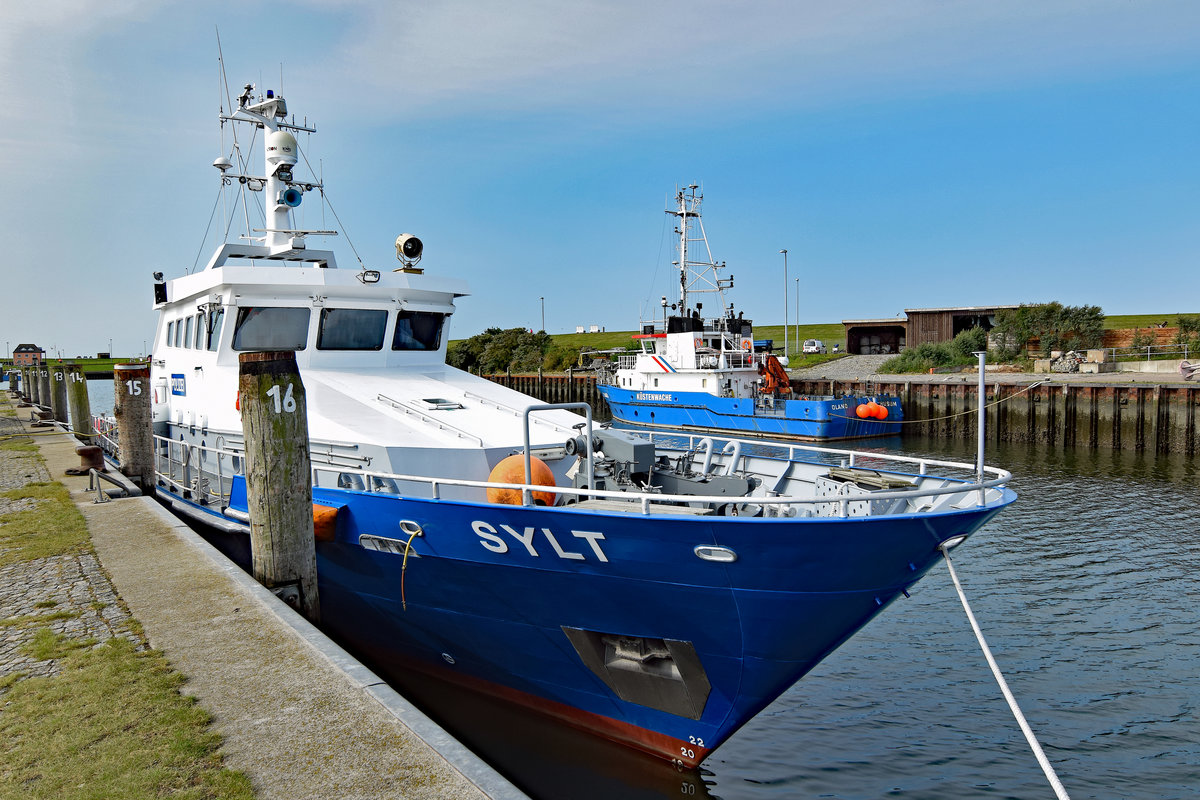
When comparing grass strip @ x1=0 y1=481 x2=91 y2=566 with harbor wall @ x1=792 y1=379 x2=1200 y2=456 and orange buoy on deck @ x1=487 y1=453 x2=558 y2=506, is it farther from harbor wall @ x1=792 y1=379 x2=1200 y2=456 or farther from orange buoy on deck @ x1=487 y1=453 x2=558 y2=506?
harbor wall @ x1=792 y1=379 x2=1200 y2=456

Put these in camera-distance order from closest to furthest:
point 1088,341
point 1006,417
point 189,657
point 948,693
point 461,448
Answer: point 189,657, point 461,448, point 948,693, point 1006,417, point 1088,341

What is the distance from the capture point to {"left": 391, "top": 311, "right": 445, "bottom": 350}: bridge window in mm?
10898

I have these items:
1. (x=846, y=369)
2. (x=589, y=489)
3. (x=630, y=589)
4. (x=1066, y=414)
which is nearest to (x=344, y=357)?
(x=589, y=489)

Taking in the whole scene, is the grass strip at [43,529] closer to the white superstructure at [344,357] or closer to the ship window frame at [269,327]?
the white superstructure at [344,357]

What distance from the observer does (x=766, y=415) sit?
103 feet

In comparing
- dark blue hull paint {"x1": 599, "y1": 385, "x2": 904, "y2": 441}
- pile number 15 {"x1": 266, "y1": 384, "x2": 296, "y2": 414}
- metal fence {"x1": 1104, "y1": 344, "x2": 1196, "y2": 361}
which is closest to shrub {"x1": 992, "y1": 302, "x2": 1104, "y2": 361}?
metal fence {"x1": 1104, "y1": 344, "x2": 1196, "y2": 361}

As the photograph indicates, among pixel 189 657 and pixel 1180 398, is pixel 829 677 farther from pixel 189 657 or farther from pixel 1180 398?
pixel 1180 398

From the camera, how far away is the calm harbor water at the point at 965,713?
6.88 m

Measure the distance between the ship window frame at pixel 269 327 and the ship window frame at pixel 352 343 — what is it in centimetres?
17

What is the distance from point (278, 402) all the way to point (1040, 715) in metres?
8.34

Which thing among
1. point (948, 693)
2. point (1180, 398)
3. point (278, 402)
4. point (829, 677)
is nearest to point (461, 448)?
point (278, 402)

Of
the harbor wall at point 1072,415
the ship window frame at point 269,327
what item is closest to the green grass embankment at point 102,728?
the ship window frame at point 269,327

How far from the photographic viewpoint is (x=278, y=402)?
260 inches

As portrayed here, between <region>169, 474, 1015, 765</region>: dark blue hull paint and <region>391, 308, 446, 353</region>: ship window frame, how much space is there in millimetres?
3666
